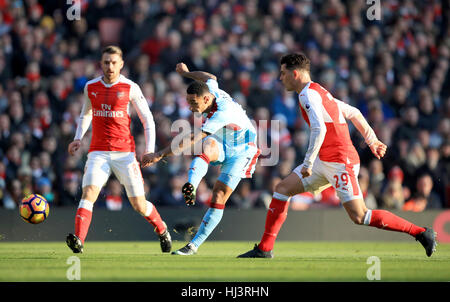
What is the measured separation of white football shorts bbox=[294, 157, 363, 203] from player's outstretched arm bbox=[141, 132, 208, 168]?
4.25 ft

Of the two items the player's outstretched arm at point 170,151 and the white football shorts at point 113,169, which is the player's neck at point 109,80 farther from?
the player's outstretched arm at point 170,151

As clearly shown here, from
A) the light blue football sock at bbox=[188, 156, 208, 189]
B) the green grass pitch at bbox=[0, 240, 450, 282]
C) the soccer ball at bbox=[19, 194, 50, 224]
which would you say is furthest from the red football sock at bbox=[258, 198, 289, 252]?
the soccer ball at bbox=[19, 194, 50, 224]

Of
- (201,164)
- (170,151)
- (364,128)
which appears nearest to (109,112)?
(170,151)

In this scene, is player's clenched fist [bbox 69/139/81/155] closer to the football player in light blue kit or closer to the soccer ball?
the football player in light blue kit

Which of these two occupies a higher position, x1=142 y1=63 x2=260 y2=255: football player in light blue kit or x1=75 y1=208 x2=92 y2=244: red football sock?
x1=142 y1=63 x2=260 y2=255: football player in light blue kit

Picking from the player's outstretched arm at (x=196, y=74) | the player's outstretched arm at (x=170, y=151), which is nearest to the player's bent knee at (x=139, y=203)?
the player's outstretched arm at (x=170, y=151)

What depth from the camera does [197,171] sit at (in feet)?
Answer: 30.0

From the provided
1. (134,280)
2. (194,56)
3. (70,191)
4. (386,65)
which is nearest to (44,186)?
(70,191)

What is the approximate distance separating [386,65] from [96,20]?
280 inches

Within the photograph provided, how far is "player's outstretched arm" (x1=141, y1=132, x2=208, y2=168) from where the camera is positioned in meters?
8.89

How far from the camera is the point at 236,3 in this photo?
769 inches

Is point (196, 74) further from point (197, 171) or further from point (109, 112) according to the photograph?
point (197, 171)

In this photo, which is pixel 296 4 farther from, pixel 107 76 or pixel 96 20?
pixel 107 76

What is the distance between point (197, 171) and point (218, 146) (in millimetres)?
642
